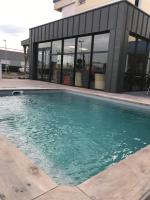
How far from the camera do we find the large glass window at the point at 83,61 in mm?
8344

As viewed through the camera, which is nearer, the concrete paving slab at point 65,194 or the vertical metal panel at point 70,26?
the concrete paving slab at point 65,194

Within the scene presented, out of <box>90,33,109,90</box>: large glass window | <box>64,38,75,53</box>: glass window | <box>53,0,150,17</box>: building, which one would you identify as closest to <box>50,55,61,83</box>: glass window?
<box>64,38,75,53</box>: glass window

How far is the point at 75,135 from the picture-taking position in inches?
122

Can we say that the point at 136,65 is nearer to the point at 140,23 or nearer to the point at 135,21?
the point at 140,23

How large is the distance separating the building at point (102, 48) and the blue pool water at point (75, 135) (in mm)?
2655

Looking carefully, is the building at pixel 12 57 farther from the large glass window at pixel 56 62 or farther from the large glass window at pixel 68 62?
the large glass window at pixel 68 62

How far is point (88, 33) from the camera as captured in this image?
8023 millimetres

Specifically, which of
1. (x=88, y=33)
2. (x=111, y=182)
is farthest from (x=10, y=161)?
(x=88, y=33)

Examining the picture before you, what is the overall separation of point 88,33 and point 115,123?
211 inches

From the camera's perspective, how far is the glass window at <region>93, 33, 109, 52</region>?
7477 millimetres

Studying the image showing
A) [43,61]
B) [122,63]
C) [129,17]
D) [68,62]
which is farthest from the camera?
[43,61]

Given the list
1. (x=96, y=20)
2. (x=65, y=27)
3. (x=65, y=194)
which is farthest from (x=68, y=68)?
(x=65, y=194)

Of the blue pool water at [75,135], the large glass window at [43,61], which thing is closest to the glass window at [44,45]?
the large glass window at [43,61]

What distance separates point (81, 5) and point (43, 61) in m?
6.76
